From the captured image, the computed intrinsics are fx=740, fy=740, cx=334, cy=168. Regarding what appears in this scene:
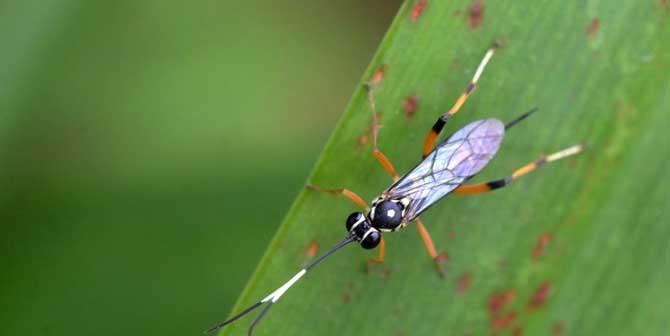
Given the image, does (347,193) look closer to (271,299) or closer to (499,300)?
(271,299)

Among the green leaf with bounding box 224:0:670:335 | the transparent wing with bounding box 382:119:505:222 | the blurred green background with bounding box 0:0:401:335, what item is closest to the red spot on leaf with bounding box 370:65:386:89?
the green leaf with bounding box 224:0:670:335

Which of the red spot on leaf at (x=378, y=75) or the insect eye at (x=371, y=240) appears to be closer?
the red spot on leaf at (x=378, y=75)

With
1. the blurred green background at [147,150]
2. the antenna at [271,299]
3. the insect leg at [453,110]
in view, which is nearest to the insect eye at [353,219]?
the antenna at [271,299]

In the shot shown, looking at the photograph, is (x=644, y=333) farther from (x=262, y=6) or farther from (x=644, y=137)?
(x=262, y=6)

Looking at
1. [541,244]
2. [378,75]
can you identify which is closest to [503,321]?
[541,244]

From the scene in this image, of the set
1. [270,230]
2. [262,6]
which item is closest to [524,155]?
[270,230]

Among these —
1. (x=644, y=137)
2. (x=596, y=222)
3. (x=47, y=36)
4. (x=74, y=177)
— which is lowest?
(x=596, y=222)

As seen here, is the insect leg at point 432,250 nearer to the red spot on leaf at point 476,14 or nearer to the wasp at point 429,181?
the wasp at point 429,181
